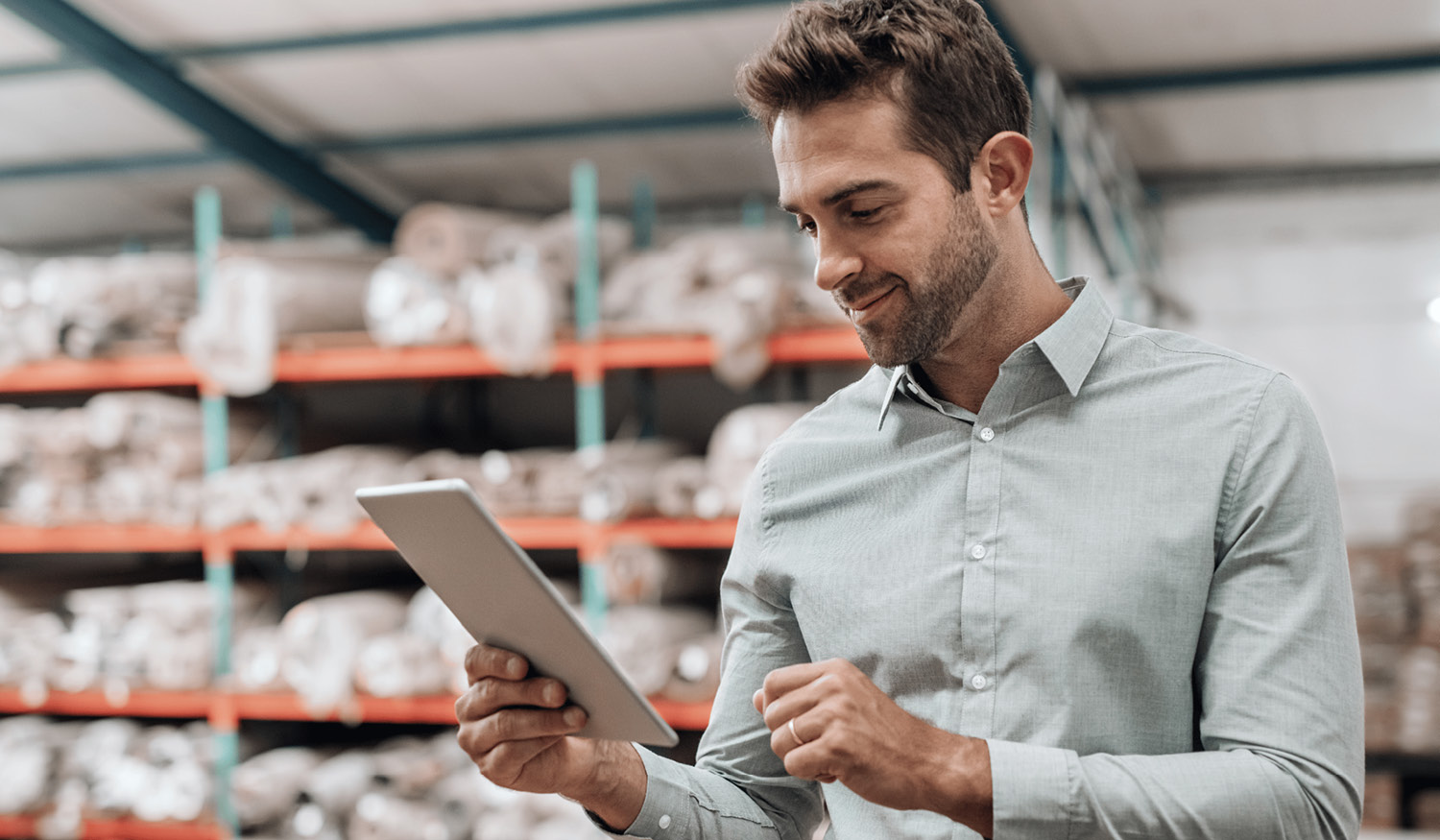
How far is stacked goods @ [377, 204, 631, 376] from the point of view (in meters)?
4.84

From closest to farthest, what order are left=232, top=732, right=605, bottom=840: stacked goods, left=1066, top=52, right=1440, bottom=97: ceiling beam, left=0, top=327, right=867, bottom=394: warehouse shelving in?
1. left=0, top=327, right=867, bottom=394: warehouse shelving
2. left=232, top=732, right=605, bottom=840: stacked goods
3. left=1066, top=52, right=1440, bottom=97: ceiling beam

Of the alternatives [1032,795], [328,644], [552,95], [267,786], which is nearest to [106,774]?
[267,786]

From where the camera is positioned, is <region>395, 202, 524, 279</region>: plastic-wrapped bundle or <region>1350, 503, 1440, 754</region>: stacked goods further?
<region>395, 202, 524, 279</region>: plastic-wrapped bundle

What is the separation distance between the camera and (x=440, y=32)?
230 inches

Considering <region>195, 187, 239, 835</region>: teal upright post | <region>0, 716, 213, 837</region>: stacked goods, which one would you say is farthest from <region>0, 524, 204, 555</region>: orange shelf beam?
<region>0, 716, 213, 837</region>: stacked goods

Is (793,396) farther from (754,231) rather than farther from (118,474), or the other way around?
(118,474)

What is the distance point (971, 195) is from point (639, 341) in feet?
11.4

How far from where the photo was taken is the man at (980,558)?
1.26 m

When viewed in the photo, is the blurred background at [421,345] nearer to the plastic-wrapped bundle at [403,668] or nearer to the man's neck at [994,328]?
the plastic-wrapped bundle at [403,668]

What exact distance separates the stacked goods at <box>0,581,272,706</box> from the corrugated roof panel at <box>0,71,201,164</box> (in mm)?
2748

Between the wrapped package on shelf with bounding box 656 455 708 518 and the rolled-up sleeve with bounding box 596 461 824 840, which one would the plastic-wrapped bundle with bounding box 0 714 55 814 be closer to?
Result: the wrapped package on shelf with bounding box 656 455 708 518

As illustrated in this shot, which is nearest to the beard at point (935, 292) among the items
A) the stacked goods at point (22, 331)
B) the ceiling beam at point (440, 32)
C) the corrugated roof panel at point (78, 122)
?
the ceiling beam at point (440, 32)

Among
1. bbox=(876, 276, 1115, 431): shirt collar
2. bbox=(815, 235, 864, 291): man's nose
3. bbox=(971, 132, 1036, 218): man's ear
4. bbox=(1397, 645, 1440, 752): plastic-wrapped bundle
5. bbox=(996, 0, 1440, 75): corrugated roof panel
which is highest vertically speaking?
bbox=(996, 0, 1440, 75): corrugated roof panel

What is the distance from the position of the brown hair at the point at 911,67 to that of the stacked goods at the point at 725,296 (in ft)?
9.87
